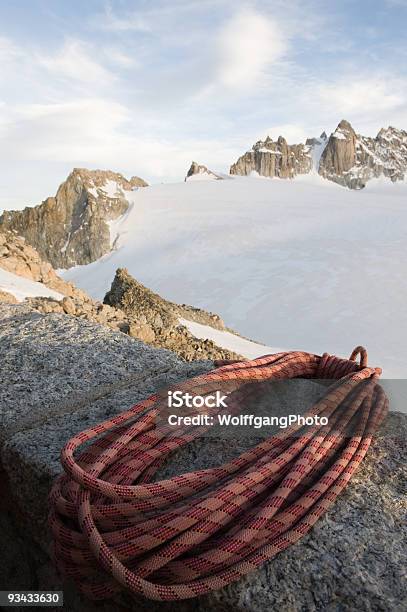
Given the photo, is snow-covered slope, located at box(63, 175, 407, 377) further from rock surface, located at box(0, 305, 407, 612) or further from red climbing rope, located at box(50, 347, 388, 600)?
red climbing rope, located at box(50, 347, 388, 600)

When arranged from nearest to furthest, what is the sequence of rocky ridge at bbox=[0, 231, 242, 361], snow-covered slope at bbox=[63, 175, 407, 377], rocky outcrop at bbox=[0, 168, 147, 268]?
rocky ridge at bbox=[0, 231, 242, 361], snow-covered slope at bbox=[63, 175, 407, 377], rocky outcrop at bbox=[0, 168, 147, 268]

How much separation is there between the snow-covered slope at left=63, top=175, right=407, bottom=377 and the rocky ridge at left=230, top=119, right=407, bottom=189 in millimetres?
60211

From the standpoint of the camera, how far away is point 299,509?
1192 mm

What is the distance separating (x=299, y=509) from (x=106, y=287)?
81.0 ft

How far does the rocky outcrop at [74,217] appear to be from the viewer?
1415 inches

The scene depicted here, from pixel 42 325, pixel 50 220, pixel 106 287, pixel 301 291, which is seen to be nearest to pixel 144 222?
pixel 106 287

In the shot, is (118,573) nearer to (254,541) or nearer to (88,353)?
(254,541)

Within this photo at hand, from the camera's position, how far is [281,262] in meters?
21.5

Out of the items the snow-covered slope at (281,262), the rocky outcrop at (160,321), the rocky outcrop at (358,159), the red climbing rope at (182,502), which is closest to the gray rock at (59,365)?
the red climbing rope at (182,502)

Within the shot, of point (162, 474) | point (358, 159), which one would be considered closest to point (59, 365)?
point (162, 474)

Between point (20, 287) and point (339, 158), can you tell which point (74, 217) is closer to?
point (20, 287)

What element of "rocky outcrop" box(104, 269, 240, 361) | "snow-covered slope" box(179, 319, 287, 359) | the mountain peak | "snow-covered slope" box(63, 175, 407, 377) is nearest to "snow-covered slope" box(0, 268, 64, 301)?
"rocky outcrop" box(104, 269, 240, 361)

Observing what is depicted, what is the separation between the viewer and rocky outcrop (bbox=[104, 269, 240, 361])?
6277mm

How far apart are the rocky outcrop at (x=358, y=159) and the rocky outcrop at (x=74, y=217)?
73345 millimetres
